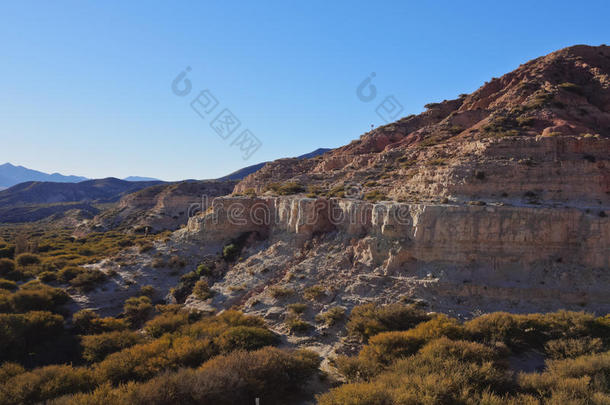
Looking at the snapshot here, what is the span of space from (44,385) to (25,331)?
6563mm

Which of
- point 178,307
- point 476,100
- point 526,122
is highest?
point 476,100

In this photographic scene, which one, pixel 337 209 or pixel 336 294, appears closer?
pixel 336 294

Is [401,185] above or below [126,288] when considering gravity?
above

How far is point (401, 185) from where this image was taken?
23.1m

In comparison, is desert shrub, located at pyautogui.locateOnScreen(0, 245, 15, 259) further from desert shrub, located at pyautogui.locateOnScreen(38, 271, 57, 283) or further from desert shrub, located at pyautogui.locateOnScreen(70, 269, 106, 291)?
desert shrub, located at pyautogui.locateOnScreen(70, 269, 106, 291)

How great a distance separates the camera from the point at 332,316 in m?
14.9

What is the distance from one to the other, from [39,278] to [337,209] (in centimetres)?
2019

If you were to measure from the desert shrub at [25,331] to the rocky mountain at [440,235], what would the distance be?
5639 mm

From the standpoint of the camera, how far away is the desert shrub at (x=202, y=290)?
20.3 meters

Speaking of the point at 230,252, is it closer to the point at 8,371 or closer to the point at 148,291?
the point at 148,291

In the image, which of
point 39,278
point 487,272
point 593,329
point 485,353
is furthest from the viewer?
point 39,278

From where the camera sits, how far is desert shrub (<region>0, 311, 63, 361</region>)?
12156 millimetres

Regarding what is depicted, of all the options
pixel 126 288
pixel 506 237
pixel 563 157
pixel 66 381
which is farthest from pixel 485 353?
pixel 126 288

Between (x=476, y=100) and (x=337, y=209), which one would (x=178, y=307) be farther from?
(x=476, y=100)
